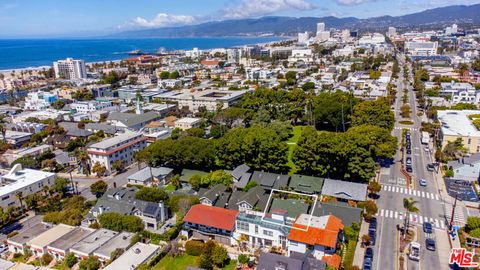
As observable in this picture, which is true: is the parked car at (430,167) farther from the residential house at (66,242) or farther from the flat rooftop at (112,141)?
the flat rooftop at (112,141)

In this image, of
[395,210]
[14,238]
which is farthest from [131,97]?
[395,210]

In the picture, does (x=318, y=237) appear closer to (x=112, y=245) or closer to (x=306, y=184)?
(x=306, y=184)

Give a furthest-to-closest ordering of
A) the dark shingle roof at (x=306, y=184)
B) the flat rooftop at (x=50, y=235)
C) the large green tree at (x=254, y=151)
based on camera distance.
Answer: the large green tree at (x=254, y=151)
the dark shingle roof at (x=306, y=184)
the flat rooftop at (x=50, y=235)

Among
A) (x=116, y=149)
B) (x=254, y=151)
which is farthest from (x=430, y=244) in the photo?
(x=116, y=149)

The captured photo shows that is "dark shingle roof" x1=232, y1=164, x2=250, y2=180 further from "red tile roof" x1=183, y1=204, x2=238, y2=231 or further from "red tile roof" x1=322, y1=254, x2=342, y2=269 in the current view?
"red tile roof" x1=322, y1=254, x2=342, y2=269

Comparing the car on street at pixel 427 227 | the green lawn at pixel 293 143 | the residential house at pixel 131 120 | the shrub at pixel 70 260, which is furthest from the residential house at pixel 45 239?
the residential house at pixel 131 120

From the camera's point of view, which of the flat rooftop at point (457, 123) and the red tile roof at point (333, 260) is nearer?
the red tile roof at point (333, 260)
